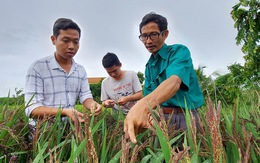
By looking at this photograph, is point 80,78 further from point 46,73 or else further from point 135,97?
point 135,97

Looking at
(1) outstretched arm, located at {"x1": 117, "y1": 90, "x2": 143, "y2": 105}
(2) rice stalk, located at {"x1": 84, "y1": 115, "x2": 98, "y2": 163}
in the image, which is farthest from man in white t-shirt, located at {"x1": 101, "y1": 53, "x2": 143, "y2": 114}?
(2) rice stalk, located at {"x1": 84, "y1": 115, "x2": 98, "y2": 163}

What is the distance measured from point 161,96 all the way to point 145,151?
0.29 meters

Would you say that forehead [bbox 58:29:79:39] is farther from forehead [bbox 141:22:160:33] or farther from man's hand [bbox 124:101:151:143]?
man's hand [bbox 124:101:151:143]

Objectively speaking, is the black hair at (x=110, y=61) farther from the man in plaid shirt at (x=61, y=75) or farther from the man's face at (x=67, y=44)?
the man's face at (x=67, y=44)

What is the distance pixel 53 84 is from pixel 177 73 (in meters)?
0.94

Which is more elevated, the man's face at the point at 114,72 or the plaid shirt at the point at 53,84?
the man's face at the point at 114,72

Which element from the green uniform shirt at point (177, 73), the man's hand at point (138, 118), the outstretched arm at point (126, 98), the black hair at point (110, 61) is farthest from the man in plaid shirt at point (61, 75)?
the black hair at point (110, 61)

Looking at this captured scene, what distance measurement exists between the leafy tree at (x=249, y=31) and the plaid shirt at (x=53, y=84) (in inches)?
546

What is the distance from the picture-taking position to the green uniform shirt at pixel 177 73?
60.2 inches

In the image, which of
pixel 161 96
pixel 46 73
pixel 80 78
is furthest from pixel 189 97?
pixel 46 73

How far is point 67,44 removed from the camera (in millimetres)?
2098

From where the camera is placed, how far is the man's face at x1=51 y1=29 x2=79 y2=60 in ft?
6.88

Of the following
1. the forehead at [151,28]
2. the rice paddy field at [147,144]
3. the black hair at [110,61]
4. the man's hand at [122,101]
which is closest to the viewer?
the rice paddy field at [147,144]

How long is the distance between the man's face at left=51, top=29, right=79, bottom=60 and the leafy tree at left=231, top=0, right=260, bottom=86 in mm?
13886
